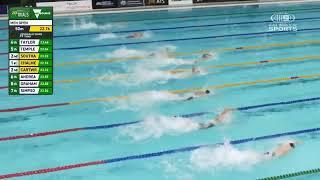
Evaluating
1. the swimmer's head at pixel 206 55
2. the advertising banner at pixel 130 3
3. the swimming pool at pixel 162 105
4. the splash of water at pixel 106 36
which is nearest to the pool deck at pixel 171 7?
the advertising banner at pixel 130 3

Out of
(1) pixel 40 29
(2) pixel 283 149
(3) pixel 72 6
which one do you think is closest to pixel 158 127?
(2) pixel 283 149

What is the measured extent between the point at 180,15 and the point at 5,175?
6.03 meters

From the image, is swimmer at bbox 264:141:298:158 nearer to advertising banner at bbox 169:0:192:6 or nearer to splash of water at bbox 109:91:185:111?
splash of water at bbox 109:91:185:111

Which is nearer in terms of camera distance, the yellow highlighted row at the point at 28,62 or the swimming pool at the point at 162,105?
the yellow highlighted row at the point at 28,62

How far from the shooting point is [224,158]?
11.1 feet

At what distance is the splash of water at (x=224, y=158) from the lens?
3275mm

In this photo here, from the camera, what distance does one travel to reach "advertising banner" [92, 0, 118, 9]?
9.20 m

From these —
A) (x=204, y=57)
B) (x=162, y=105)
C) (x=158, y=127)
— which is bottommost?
(x=158, y=127)

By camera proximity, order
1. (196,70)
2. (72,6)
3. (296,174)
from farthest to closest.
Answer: (72,6), (196,70), (296,174)

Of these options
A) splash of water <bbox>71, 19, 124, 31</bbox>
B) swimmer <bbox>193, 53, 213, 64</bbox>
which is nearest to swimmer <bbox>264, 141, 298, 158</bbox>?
swimmer <bbox>193, 53, 213, 64</bbox>

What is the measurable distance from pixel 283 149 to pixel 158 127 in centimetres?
103

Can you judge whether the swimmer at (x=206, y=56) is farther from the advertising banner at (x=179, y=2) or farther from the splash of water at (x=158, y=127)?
the advertising banner at (x=179, y=2)

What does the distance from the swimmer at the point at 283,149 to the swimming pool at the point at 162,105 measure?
0.17ft

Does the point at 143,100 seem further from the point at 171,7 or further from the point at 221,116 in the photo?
the point at 171,7
